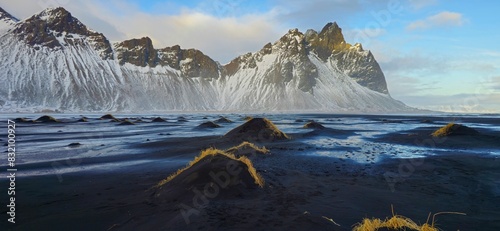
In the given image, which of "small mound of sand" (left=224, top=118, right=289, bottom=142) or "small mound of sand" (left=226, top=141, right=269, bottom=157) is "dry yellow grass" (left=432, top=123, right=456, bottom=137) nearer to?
"small mound of sand" (left=224, top=118, right=289, bottom=142)

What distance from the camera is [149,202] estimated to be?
1028cm

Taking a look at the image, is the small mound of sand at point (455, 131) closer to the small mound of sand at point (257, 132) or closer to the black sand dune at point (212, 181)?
the small mound of sand at point (257, 132)

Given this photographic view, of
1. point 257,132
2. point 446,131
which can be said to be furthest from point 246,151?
point 446,131

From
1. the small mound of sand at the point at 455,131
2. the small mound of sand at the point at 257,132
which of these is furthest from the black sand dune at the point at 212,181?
the small mound of sand at the point at 455,131

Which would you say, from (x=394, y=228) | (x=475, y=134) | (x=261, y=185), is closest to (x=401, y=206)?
(x=394, y=228)

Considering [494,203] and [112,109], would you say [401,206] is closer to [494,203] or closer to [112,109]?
[494,203]

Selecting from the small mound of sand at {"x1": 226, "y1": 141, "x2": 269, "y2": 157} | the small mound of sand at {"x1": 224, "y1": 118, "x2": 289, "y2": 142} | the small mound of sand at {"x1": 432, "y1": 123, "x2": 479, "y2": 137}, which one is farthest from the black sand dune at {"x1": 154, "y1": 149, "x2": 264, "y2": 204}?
the small mound of sand at {"x1": 432, "y1": 123, "x2": 479, "y2": 137}

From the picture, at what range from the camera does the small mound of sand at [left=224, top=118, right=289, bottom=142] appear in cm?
3011

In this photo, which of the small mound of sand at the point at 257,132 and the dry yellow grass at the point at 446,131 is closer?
the small mound of sand at the point at 257,132

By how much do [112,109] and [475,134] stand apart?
191323 millimetres

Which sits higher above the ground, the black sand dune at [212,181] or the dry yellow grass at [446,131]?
the dry yellow grass at [446,131]

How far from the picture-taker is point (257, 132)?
30.6 m

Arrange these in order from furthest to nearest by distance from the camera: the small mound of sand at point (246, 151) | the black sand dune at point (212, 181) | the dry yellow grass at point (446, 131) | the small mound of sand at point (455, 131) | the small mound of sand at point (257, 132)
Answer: the dry yellow grass at point (446, 131)
the small mound of sand at point (455, 131)
the small mound of sand at point (257, 132)
the small mound of sand at point (246, 151)
the black sand dune at point (212, 181)

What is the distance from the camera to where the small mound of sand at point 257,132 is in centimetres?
3011
